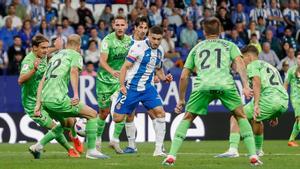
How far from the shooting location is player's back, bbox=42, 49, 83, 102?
16.8 meters

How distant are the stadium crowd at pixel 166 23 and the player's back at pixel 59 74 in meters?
10.3

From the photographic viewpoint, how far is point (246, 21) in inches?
1281

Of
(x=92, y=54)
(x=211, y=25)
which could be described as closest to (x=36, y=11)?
→ (x=92, y=54)

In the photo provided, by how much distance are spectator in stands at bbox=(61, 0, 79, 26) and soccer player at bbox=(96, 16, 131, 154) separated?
32.2 feet

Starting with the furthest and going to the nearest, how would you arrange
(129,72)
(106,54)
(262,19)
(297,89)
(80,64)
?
(262,19) < (297,89) < (106,54) < (129,72) < (80,64)

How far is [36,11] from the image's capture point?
99.0 feet

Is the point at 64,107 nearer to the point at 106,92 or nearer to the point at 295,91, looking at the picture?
the point at 106,92

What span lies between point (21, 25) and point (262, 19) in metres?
8.08

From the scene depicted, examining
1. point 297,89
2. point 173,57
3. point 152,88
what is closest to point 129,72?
point 152,88

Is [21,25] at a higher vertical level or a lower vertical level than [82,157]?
higher

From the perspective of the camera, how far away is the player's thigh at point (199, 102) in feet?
50.0

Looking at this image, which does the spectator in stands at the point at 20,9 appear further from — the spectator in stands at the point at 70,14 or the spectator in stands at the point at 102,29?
the spectator in stands at the point at 102,29

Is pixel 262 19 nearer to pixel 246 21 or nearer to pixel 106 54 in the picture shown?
pixel 246 21

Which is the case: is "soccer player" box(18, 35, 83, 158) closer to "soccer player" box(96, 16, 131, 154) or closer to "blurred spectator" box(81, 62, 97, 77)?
"soccer player" box(96, 16, 131, 154)
